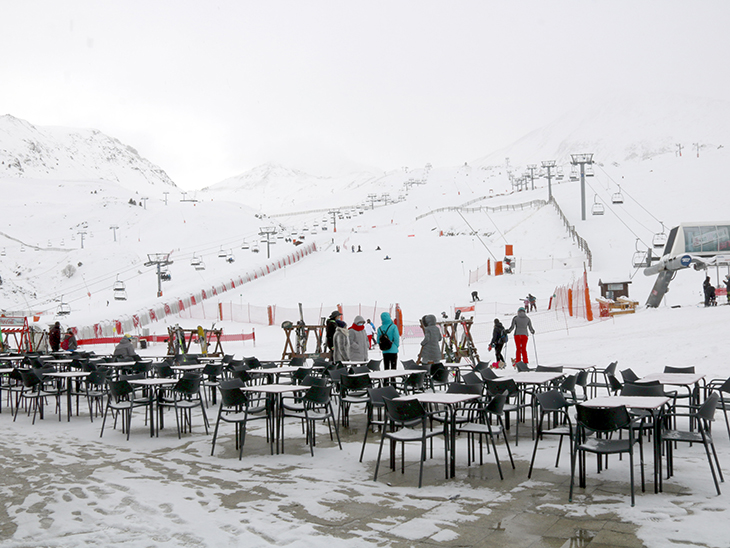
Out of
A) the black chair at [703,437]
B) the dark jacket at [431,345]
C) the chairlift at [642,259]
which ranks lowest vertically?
the black chair at [703,437]

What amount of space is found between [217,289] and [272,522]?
3801cm

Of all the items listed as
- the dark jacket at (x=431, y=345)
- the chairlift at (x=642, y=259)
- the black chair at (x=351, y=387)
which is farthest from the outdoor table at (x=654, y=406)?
the chairlift at (x=642, y=259)

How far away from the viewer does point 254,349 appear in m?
25.1

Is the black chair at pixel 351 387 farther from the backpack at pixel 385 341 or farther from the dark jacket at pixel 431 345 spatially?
the dark jacket at pixel 431 345

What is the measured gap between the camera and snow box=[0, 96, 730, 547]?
5.76m

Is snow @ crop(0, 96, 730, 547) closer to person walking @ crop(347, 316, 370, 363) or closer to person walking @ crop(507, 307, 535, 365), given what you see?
person walking @ crop(507, 307, 535, 365)

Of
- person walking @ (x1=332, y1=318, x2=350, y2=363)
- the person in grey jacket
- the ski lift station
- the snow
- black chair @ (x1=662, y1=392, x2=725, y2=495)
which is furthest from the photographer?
the ski lift station

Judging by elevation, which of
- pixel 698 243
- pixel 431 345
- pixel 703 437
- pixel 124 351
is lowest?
pixel 703 437

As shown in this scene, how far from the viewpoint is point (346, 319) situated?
29.9 meters

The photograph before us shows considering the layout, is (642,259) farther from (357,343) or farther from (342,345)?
(342,345)

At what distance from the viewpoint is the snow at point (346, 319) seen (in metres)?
5.76

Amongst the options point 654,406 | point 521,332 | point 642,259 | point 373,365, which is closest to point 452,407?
point 654,406

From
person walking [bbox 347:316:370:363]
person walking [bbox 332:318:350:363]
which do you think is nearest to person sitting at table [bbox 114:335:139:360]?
person walking [bbox 332:318:350:363]

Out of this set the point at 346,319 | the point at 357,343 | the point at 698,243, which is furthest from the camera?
the point at 698,243
